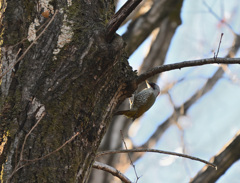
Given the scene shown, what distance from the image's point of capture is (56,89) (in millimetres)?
1812

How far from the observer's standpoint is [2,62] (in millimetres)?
1852

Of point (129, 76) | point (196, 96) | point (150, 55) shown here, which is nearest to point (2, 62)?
point (129, 76)

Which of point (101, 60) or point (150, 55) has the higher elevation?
point (150, 55)

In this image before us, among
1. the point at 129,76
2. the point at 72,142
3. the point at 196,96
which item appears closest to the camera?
the point at 72,142

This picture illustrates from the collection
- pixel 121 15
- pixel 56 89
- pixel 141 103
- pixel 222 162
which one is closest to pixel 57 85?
pixel 56 89

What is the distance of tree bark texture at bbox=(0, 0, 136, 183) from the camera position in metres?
1.69

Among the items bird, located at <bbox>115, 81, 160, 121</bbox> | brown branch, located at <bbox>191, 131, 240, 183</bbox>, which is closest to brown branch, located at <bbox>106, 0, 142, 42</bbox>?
bird, located at <bbox>115, 81, 160, 121</bbox>

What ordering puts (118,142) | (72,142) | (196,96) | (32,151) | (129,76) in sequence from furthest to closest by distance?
(196,96)
(118,142)
(129,76)
(72,142)
(32,151)

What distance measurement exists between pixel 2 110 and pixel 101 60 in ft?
1.72

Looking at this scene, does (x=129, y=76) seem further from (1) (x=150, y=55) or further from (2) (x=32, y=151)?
(1) (x=150, y=55)

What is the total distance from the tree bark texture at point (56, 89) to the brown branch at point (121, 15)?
0.14ft

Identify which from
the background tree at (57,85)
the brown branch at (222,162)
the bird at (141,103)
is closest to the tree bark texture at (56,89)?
the background tree at (57,85)

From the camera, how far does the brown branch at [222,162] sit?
4455mm

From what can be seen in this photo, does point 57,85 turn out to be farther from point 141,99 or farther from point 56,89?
point 141,99
